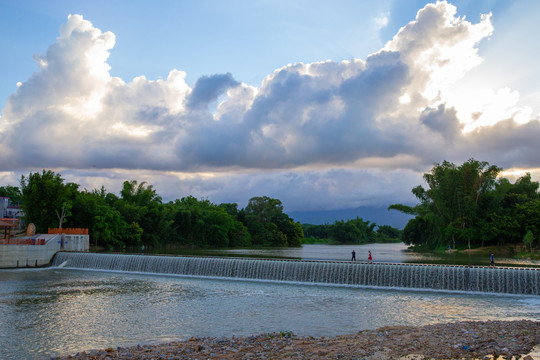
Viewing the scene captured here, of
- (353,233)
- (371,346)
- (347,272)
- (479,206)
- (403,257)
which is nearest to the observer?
(371,346)

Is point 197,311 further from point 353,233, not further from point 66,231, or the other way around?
point 353,233

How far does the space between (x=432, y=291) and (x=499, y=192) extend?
35.6 meters

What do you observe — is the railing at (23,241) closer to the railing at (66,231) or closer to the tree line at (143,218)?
the railing at (66,231)

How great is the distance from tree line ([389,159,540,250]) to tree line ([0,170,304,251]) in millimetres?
36635

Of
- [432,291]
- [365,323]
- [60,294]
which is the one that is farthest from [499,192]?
[60,294]

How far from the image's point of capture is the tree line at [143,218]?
4512 centimetres

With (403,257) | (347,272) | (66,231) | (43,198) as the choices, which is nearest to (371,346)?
(347,272)

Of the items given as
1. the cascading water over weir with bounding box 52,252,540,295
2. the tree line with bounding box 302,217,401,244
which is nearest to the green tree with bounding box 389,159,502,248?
the cascading water over weir with bounding box 52,252,540,295

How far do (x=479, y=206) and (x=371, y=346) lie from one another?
47282mm

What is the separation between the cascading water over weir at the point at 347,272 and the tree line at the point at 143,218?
776 inches

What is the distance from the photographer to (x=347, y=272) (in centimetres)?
2159

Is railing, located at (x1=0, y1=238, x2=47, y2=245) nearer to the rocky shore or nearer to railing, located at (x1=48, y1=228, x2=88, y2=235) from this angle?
railing, located at (x1=48, y1=228, x2=88, y2=235)

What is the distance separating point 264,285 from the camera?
21.7 m

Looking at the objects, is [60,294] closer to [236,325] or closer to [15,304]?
[15,304]
